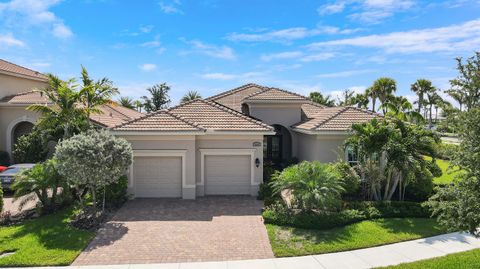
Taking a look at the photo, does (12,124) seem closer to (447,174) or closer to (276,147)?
(276,147)

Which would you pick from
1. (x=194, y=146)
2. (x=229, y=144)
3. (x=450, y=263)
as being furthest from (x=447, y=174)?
(x=194, y=146)

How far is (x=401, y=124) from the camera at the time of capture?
1520cm

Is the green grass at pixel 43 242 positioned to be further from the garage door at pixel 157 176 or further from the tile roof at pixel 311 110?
the tile roof at pixel 311 110

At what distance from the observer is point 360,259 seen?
989cm

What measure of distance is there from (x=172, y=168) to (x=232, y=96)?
11.8m

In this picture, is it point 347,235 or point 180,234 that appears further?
point 180,234

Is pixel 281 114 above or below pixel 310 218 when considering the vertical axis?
above

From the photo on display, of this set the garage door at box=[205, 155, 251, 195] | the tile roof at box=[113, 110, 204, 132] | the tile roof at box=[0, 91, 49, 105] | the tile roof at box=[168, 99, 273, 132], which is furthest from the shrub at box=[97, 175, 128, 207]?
the tile roof at box=[0, 91, 49, 105]

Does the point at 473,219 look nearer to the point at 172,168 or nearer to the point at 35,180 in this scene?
the point at 172,168

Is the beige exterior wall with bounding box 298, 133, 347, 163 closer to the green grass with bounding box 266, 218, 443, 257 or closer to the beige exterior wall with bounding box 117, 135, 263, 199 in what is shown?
the beige exterior wall with bounding box 117, 135, 263, 199

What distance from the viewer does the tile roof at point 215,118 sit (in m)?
17.3

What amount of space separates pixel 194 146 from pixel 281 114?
876cm

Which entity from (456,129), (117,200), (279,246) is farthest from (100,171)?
(456,129)

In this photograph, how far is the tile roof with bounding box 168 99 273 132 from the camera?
17.3 meters
